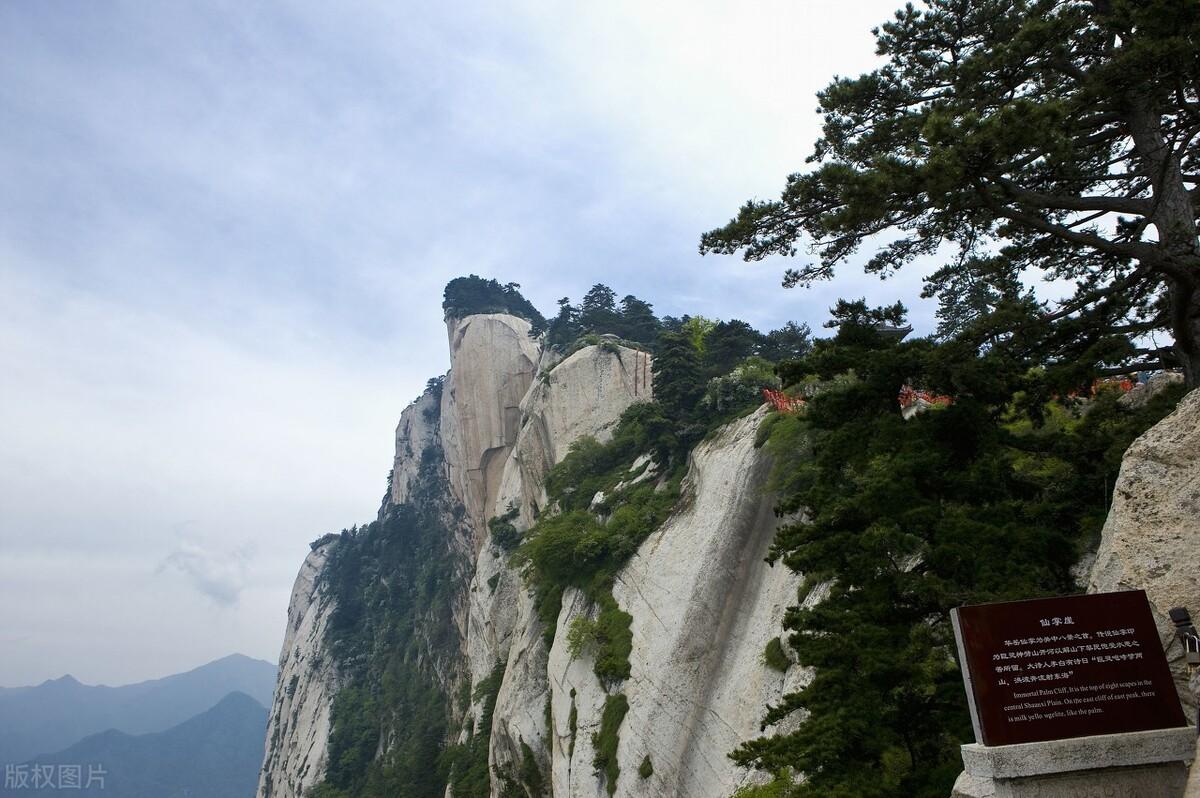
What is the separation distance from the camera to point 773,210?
469 inches

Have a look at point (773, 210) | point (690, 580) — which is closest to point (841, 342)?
point (773, 210)

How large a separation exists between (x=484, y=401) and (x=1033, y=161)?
6063 cm

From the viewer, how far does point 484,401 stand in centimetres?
6944

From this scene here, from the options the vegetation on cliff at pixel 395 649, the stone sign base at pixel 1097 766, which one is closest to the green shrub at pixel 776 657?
the stone sign base at pixel 1097 766

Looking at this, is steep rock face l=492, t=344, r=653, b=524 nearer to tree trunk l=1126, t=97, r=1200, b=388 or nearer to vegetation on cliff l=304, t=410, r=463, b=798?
vegetation on cliff l=304, t=410, r=463, b=798

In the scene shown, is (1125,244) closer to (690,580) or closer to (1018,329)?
(1018,329)

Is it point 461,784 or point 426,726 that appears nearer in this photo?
point 461,784

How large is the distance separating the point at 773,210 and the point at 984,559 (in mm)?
6065

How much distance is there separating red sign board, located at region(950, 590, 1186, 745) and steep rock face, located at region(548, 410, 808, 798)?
14049 mm

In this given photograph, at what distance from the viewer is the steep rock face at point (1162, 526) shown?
7.01 m

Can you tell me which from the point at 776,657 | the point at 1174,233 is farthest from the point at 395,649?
the point at 1174,233

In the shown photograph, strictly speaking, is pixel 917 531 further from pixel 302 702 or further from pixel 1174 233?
pixel 302 702

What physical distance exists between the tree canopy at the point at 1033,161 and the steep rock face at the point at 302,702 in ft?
229

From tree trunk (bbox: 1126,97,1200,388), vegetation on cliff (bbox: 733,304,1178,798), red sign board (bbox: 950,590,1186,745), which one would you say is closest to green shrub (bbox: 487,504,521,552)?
vegetation on cliff (bbox: 733,304,1178,798)
